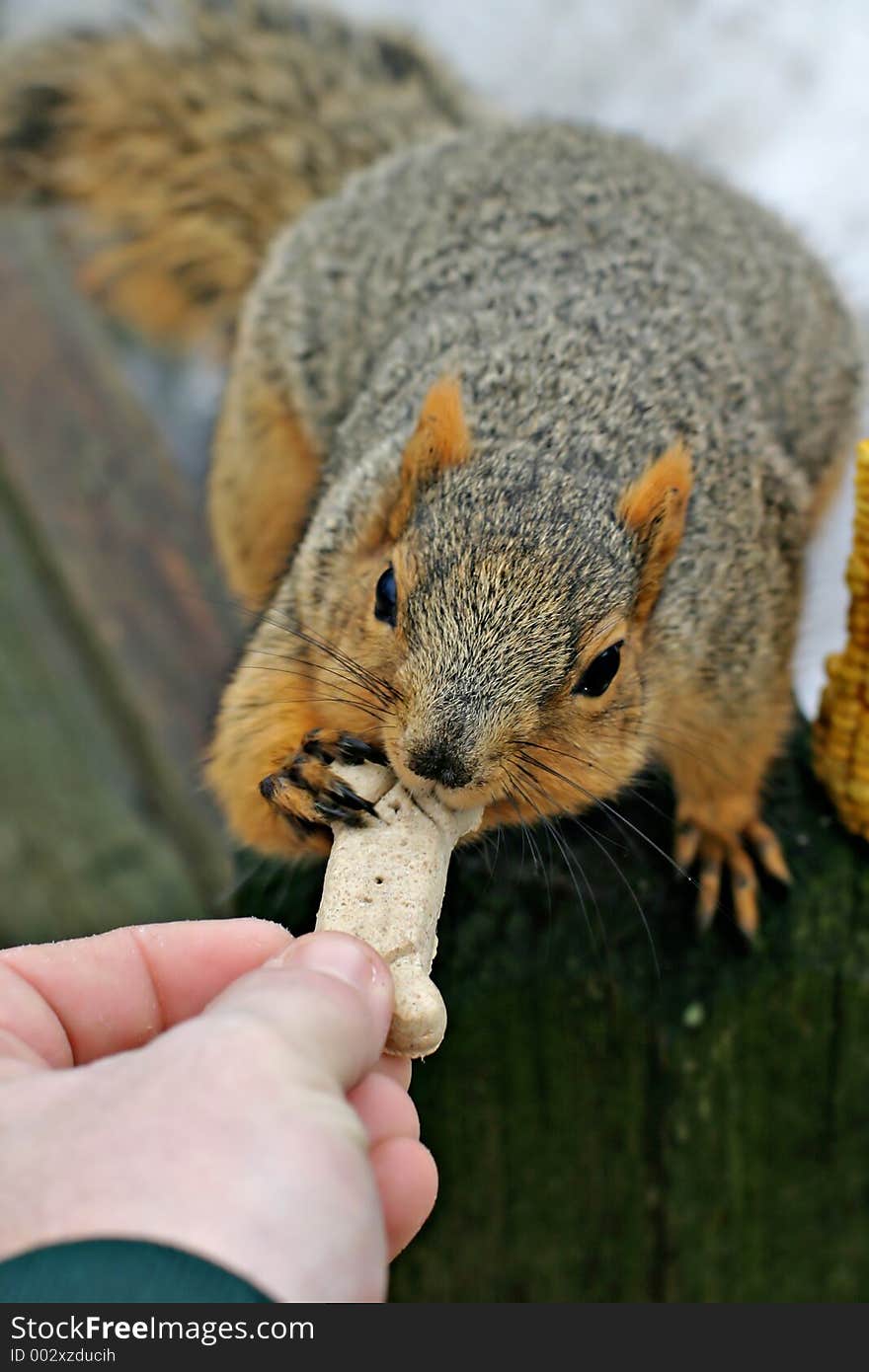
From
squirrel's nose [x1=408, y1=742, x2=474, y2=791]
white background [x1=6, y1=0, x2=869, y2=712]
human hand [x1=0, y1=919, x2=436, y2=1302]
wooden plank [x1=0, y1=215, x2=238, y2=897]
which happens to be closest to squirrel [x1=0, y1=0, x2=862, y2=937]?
squirrel's nose [x1=408, y1=742, x2=474, y2=791]

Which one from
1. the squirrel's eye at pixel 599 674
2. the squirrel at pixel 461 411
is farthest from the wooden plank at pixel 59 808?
the squirrel's eye at pixel 599 674

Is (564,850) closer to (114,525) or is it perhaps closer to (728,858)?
(728,858)

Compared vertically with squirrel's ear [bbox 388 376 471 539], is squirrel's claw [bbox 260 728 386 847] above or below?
below

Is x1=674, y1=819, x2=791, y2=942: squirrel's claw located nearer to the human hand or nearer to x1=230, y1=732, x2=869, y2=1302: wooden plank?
x1=230, y1=732, x2=869, y2=1302: wooden plank

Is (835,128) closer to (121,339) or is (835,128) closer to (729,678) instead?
(121,339)

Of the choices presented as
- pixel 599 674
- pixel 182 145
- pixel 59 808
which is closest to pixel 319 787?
pixel 599 674

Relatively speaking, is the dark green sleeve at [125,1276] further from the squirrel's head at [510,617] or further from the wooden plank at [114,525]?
the wooden plank at [114,525]

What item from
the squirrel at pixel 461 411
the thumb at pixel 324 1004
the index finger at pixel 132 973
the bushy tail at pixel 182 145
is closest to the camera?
the thumb at pixel 324 1004
